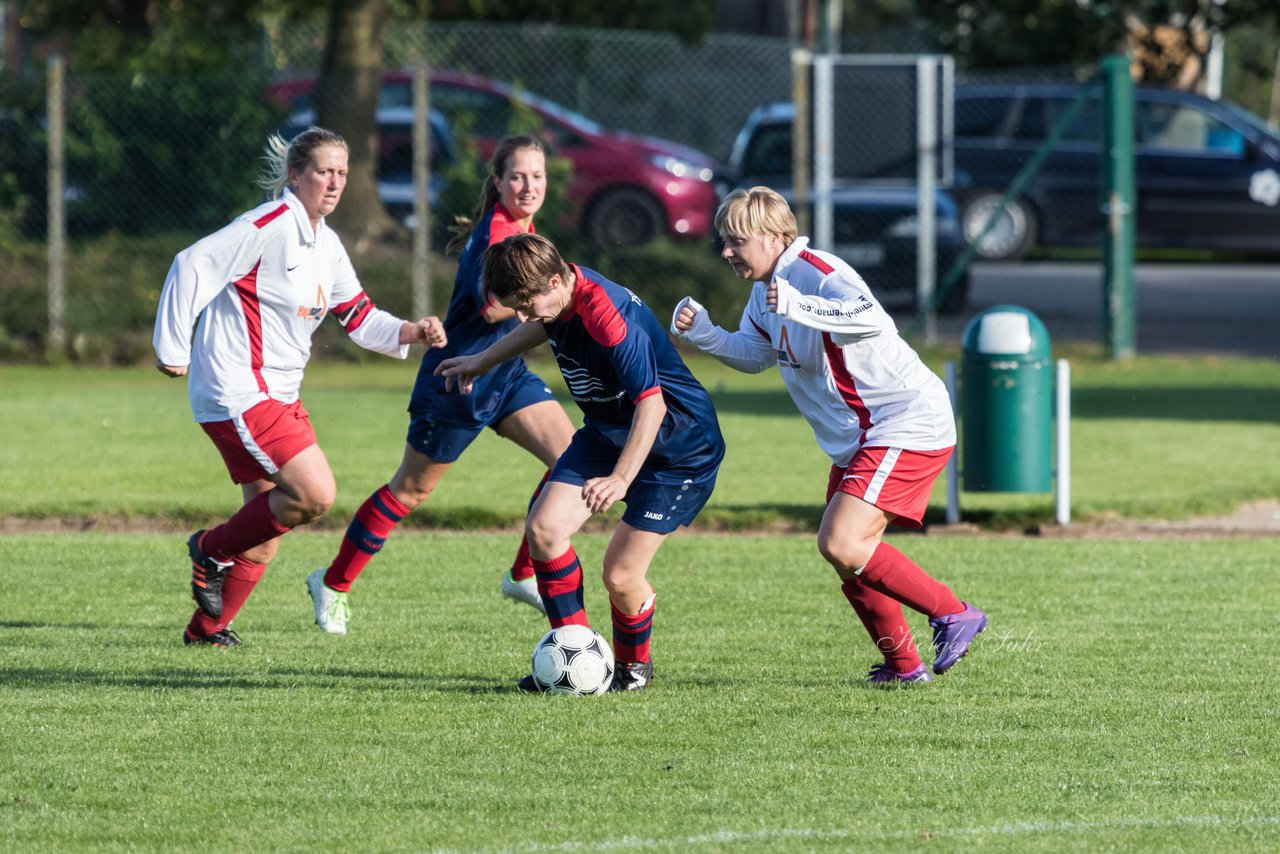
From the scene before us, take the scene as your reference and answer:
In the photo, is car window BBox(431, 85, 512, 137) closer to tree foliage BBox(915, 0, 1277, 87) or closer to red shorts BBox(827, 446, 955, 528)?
red shorts BBox(827, 446, 955, 528)

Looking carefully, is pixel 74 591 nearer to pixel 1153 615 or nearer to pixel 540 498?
pixel 540 498

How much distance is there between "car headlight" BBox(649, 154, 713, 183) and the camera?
17.0m

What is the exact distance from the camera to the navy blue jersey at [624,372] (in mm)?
5348

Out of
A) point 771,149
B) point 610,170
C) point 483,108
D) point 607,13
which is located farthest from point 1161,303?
point 607,13

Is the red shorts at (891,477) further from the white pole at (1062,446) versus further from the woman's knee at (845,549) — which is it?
the white pole at (1062,446)

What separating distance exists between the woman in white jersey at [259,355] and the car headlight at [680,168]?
35.2 ft

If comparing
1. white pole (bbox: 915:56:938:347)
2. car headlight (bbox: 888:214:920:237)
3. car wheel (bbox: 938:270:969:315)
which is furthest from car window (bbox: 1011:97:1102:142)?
white pole (bbox: 915:56:938:347)

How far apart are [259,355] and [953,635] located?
258cm

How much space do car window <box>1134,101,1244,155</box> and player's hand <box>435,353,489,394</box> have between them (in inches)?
682

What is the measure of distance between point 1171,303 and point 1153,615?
45.3 feet

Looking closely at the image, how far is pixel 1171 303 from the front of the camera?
20.0 metres

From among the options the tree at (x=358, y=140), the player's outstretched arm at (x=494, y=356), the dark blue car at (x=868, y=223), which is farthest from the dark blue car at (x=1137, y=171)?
the player's outstretched arm at (x=494, y=356)

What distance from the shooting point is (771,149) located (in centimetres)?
1714

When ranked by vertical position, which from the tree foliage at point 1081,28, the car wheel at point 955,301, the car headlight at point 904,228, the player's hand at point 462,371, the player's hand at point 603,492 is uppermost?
the tree foliage at point 1081,28
